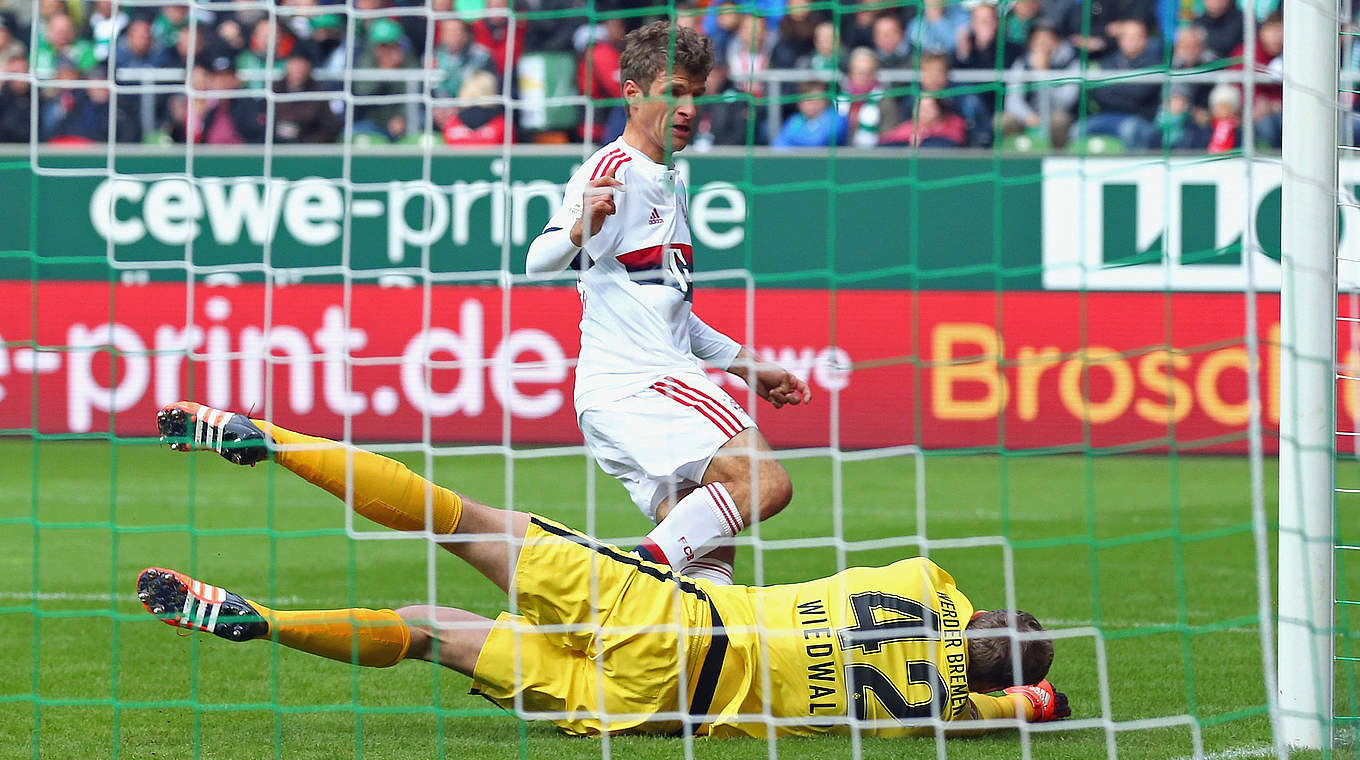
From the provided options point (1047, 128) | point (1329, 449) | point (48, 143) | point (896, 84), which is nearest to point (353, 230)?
point (48, 143)

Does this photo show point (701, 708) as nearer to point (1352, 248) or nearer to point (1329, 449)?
point (1329, 449)

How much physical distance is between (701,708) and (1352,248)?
229 inches

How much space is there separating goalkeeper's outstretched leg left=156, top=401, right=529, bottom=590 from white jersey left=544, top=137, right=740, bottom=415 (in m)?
0.72

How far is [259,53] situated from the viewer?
1185 cm

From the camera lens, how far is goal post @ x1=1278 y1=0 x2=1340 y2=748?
12.4ft

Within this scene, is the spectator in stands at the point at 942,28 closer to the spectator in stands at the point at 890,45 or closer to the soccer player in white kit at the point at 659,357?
the spectator in stands at the point at 890,45

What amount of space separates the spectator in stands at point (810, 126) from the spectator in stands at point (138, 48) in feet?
14.9

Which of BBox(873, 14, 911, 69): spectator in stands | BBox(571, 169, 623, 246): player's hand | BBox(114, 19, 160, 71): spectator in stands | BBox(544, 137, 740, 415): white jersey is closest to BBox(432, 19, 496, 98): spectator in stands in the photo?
BBox(114, 19, 160, 71): spectator in stands

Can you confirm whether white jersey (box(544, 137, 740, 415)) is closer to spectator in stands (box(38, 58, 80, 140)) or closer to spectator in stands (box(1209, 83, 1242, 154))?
spectator in stands (box(1209, 83, 1242, 154))

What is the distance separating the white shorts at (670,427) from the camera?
4.49 meters

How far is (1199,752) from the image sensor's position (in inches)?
136

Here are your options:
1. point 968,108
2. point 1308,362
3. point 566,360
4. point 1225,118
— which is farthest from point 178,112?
point 1308,362

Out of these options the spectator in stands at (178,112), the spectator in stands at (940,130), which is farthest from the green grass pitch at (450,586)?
the spectator in stands at (178,112)

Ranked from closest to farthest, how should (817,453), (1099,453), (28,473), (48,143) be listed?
(817,453)
(28,473)
(1099,453)
(48,143)
